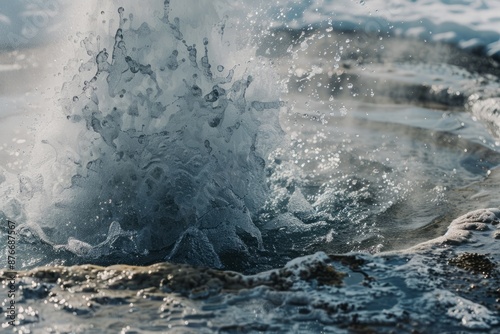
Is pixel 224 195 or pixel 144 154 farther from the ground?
pixel 144 154

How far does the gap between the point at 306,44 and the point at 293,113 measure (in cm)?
185

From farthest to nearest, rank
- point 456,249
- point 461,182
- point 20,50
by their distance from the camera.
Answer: point 20,50 → point 461,182 → point 456,249

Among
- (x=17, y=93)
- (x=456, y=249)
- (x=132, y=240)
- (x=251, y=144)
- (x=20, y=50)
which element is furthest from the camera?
(x=20, y=50)

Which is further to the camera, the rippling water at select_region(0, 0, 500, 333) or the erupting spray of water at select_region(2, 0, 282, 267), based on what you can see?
the erupting spray of water at select_region(2, 0, 282, 267)

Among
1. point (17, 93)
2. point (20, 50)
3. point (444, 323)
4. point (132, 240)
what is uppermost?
point (20, 50)

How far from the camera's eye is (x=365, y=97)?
19.8ft

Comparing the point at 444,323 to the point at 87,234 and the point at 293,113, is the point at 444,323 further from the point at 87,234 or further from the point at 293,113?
the point at 293,113

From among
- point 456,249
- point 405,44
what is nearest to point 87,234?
point 456,249

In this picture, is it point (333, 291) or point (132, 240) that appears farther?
point (132, 240)

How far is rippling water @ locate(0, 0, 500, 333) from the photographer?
232 centimetres

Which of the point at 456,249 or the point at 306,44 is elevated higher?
the point at 306,44

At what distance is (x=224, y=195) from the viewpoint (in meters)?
3.44

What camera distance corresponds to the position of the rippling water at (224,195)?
7.60 ft

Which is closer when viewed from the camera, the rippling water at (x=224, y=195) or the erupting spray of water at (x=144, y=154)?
the rippling water at (x=224, y=195)
